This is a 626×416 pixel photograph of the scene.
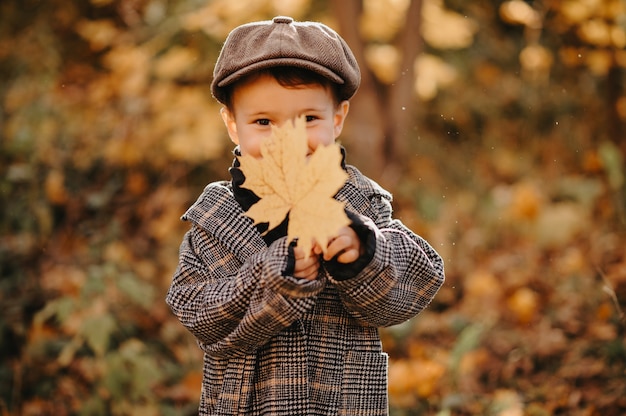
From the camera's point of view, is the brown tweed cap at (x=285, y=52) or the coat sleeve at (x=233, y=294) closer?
the coat sleeve at (x=233, y=294)

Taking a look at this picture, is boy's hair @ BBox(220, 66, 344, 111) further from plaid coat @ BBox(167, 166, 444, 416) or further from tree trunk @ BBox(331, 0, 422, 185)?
tree trunk @ BBox(331, 0, 422, 185)

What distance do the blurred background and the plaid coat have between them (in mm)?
1155

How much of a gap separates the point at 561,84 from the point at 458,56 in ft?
3.10

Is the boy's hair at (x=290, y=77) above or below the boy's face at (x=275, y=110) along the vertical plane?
above

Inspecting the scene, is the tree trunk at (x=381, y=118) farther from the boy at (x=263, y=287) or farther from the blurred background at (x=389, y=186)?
the boy at (x=263, y=287)

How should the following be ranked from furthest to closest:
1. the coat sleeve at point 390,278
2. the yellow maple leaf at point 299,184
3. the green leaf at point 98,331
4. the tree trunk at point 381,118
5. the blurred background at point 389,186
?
the tree trunk at point 381,118 → the blurred background at point 389,186 → the green leaf at point 98,331 → the coat sleeve at point 390,278 → the yellow maple leaf at point 299,184

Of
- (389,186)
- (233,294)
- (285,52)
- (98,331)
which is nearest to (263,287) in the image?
(233,294)

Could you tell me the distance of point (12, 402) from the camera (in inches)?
121

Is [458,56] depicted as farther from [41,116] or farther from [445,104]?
[41,116]

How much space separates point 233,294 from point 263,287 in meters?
0.08

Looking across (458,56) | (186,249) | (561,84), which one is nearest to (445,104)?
(458,56)

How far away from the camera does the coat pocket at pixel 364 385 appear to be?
5.50 ft

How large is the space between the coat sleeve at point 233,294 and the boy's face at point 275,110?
25cm

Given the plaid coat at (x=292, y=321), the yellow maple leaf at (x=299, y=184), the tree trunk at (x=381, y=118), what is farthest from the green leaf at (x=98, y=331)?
the tree trunk at (x=381, y=118)
